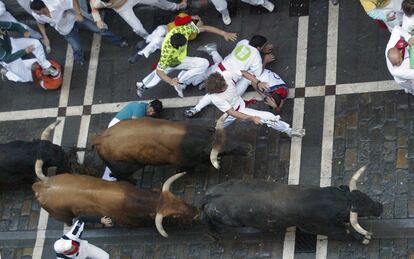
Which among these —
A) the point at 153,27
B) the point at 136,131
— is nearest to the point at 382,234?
the point at 136,131

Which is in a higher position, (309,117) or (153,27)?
(153,27)

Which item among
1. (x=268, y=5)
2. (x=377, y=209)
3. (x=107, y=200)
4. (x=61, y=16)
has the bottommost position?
(x=107, y=200)

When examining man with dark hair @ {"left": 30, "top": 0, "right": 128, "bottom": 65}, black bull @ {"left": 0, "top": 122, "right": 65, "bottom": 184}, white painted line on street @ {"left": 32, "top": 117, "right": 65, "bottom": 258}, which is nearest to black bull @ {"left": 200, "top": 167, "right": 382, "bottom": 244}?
black bull @ {"left": 0, "top": 122, "right": 65, "bottom": 184}

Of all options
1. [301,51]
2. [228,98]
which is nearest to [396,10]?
[301,51]

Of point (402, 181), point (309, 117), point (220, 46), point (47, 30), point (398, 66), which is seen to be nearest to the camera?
point (398, 66)

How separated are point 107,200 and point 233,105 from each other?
250cm

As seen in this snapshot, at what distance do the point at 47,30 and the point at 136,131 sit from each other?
458 centimetres

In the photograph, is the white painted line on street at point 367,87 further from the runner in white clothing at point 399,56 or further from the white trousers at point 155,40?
the white trousers at point 155,40

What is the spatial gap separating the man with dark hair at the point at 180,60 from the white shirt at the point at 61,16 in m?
1.73

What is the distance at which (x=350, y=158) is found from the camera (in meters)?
12.4

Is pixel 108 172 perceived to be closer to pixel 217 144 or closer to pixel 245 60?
pixel 217 144

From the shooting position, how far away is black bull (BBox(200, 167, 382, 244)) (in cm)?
1086

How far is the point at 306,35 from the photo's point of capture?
45.3 feet

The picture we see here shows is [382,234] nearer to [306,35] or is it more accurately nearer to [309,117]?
[309,117]
